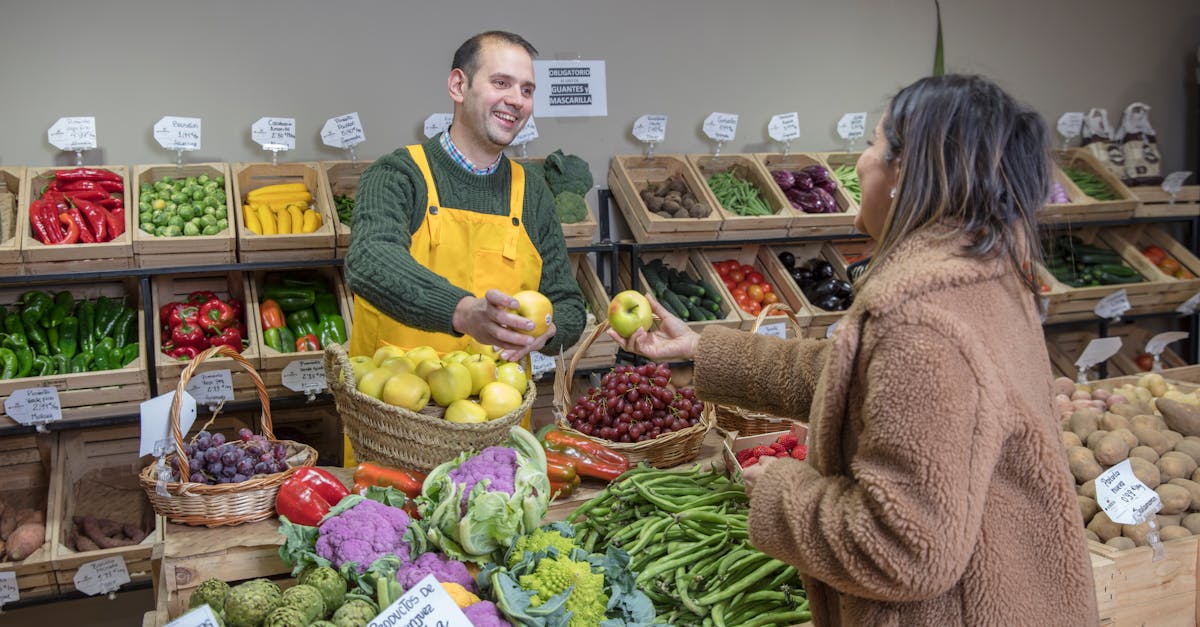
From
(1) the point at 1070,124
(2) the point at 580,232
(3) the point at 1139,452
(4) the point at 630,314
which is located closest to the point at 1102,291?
(1) the point at 1070,124

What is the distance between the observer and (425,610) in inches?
59.5

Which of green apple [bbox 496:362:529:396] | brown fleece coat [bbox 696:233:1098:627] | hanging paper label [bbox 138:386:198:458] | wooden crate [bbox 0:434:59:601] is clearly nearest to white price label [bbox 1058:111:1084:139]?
green apple [bbox 496:362:529:396]

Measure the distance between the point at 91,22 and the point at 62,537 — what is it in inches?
81.2

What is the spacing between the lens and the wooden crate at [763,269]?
14.7ft

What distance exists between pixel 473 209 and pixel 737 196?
2109mm

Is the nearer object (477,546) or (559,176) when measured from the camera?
(477,546)

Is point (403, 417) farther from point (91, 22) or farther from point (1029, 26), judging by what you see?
point (1029, 26)

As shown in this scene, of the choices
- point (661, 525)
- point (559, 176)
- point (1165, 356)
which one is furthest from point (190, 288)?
point (1165, 356)

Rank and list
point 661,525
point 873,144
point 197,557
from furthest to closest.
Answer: point 661,525 < point 197,557 < point 873,144

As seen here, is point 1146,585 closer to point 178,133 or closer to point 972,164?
point 972,164

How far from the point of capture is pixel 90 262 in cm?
357

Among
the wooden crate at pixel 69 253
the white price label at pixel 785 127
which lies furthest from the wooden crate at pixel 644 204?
the wooden crate at pixel 69 253

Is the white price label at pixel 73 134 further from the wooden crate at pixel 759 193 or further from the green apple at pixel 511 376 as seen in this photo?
the wooden crate at pixel 759 193

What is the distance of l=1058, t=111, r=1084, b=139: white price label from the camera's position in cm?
568
